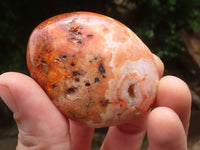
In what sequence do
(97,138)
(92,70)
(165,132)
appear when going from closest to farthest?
1. (165,132)
2. (92,70)
3. (97,138)

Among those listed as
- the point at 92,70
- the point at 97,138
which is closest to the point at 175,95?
the point at 92,70

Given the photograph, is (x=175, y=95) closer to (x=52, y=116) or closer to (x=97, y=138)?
(x=52, y=116)

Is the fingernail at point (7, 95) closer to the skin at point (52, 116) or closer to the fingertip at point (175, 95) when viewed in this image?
the skin at point (52, 116)

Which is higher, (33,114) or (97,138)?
(33,114)

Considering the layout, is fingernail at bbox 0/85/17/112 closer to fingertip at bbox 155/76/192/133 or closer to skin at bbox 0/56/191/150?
skin at bbox 0/56/191/150

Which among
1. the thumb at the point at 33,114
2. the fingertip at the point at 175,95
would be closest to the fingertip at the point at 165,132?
the fingertip at the point at 175,95

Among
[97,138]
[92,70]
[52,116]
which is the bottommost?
[97,138]

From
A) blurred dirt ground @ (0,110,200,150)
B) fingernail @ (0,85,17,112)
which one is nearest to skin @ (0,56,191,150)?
fingernail @ (0,85,17,112)

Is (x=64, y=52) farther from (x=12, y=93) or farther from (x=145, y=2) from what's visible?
(x=145, y=2)
